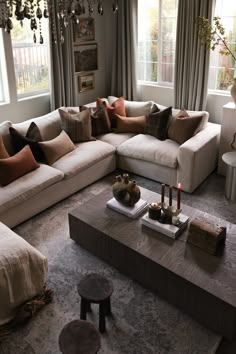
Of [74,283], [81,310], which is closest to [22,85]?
[74,283]

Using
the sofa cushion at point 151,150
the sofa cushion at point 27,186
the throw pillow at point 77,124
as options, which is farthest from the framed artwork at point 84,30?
the sofa cushion at point 27,186

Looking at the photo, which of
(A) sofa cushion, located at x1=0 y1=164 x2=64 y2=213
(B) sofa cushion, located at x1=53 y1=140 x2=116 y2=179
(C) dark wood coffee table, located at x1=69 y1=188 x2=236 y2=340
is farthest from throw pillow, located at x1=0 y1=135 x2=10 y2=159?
(C) dark wood coffee table, located at x1=69 y1=188 x2=236 y2=340

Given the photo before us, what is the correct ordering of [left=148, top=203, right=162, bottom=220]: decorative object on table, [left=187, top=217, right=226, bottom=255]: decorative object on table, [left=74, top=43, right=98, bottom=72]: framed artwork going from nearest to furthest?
[left=187, top=217, right=226, bottom=255]: decorative object on table → [left=148, top=203, right=162, bottom=220]: decorative object on table → [left=74, top=43, right=98, bottom=72]: framed artwork

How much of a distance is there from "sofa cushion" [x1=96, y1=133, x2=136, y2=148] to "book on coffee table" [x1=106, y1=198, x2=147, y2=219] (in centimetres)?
153

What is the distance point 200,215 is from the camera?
9.31 feet

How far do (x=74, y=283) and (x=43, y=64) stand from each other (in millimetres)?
3384

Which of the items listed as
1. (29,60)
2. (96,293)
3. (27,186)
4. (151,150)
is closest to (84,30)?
(29,60)

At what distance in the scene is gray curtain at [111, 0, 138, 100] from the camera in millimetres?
5008

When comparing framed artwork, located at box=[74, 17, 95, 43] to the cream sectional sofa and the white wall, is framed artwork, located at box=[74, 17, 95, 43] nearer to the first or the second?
the white wall

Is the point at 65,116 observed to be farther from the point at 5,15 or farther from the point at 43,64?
the point at 5,15

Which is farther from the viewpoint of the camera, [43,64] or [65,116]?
[43,64]

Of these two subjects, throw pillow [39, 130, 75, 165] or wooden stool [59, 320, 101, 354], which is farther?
throw pillow [39, 130, 75, 165]

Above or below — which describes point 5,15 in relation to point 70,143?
above

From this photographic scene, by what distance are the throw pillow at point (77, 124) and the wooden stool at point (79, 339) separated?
2.72 metres
